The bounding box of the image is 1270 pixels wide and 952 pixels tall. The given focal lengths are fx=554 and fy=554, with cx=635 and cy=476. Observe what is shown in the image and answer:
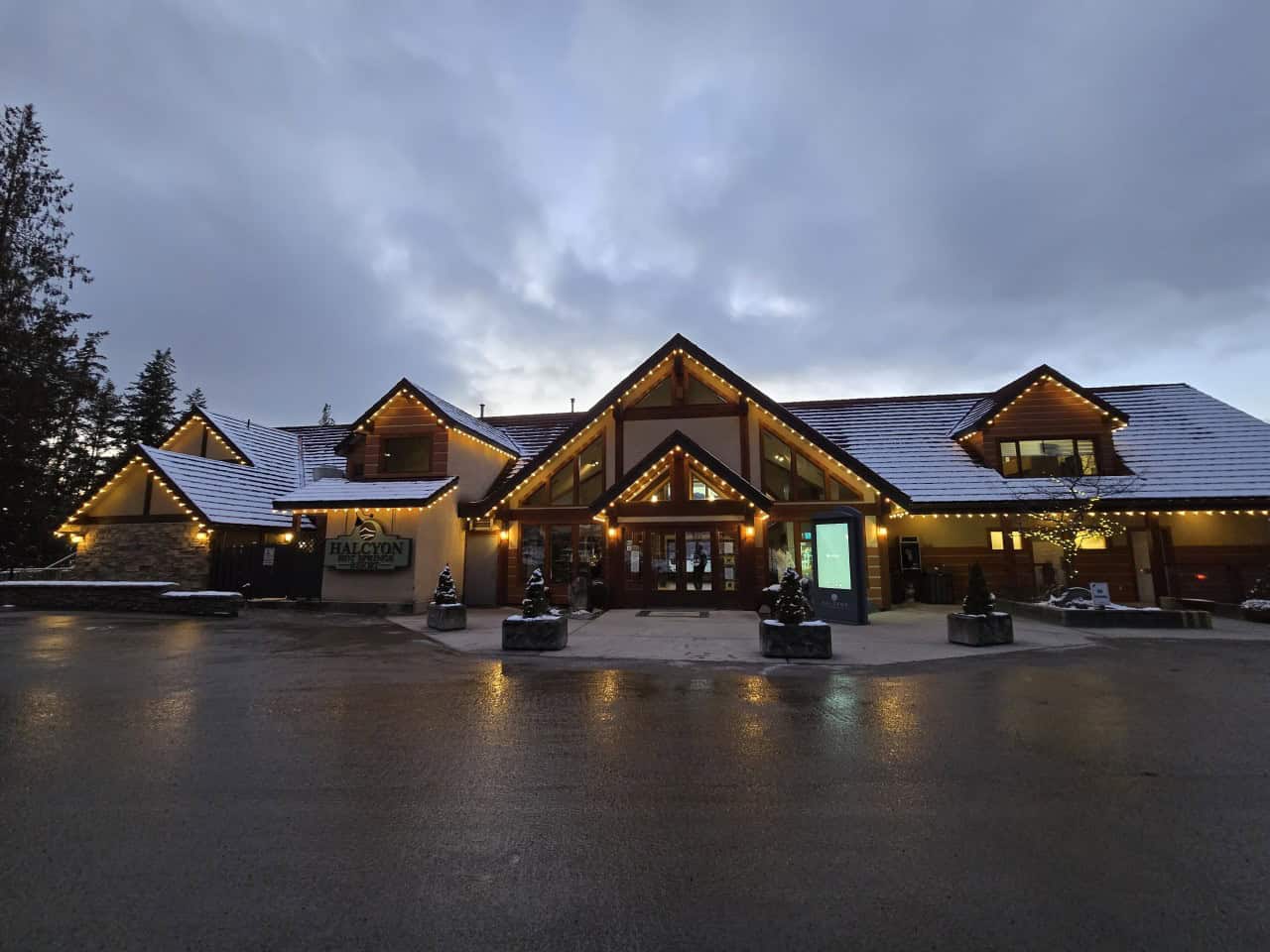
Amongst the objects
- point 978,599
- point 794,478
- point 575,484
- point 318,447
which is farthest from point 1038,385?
point 318,447

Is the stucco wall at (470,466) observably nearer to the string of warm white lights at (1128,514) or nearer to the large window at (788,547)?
the large window at (788,547)

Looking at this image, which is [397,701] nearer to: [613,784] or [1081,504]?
[613,784]

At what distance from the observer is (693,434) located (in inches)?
779

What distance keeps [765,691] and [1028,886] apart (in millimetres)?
4782

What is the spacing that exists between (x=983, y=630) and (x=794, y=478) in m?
8.41

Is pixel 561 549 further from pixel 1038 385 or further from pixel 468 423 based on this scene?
pixel 1038 385

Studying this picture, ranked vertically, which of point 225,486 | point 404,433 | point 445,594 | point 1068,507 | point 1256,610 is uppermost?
point 404,433

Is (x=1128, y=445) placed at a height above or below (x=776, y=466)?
above

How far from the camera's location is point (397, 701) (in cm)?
749

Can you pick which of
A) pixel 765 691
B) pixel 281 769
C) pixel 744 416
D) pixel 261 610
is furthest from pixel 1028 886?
pixel 261 610

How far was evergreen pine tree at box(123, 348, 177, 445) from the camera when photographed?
41.8 m

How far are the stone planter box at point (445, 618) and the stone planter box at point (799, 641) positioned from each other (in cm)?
802

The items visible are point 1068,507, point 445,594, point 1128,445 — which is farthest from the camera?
point 1128,445

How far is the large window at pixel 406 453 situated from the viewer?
2078 cm
